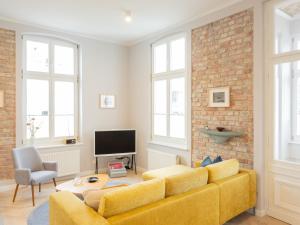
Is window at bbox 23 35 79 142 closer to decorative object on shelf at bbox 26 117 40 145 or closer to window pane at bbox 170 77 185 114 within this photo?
decorative object on shelf at bbox 26 117 40 145

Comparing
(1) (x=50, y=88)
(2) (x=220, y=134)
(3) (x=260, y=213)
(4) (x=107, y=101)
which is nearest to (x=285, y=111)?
(2) (x=220, y=134)

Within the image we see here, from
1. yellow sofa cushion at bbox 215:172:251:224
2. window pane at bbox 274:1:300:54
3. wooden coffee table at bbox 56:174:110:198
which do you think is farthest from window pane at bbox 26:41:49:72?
window pane at bbox 274:1:300:54

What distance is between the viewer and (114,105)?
5637 millimetres

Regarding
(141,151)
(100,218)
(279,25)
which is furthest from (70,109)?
(279,25)

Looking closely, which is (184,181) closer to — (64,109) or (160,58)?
(160,58)

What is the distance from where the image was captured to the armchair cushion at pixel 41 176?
11.9ft

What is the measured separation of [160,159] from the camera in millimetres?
4762

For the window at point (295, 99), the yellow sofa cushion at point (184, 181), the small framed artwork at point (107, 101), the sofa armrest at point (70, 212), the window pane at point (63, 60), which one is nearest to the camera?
the sofa armrest at point (70, 212)

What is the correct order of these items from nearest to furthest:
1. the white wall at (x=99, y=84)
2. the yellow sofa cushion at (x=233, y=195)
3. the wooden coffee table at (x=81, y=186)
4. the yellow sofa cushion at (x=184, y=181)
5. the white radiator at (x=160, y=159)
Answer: the yellow sofa cushion at (x=184, y=181) < the yellow sofa cushion at (x=233, y=195) < the wooden coffee table at (x=81, y=186) < the white radiator at (x=160, y=159) < the white wall at (x=99, y=84)

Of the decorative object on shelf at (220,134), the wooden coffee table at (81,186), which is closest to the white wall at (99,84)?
the wooden coffee table at (81,186)

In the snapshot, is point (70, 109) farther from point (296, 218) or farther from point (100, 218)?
point (296, 218)

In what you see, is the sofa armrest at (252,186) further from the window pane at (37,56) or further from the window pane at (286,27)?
the window pane at (37,56)

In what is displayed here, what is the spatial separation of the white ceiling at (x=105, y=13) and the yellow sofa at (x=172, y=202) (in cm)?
258

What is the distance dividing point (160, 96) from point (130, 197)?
131 inches
